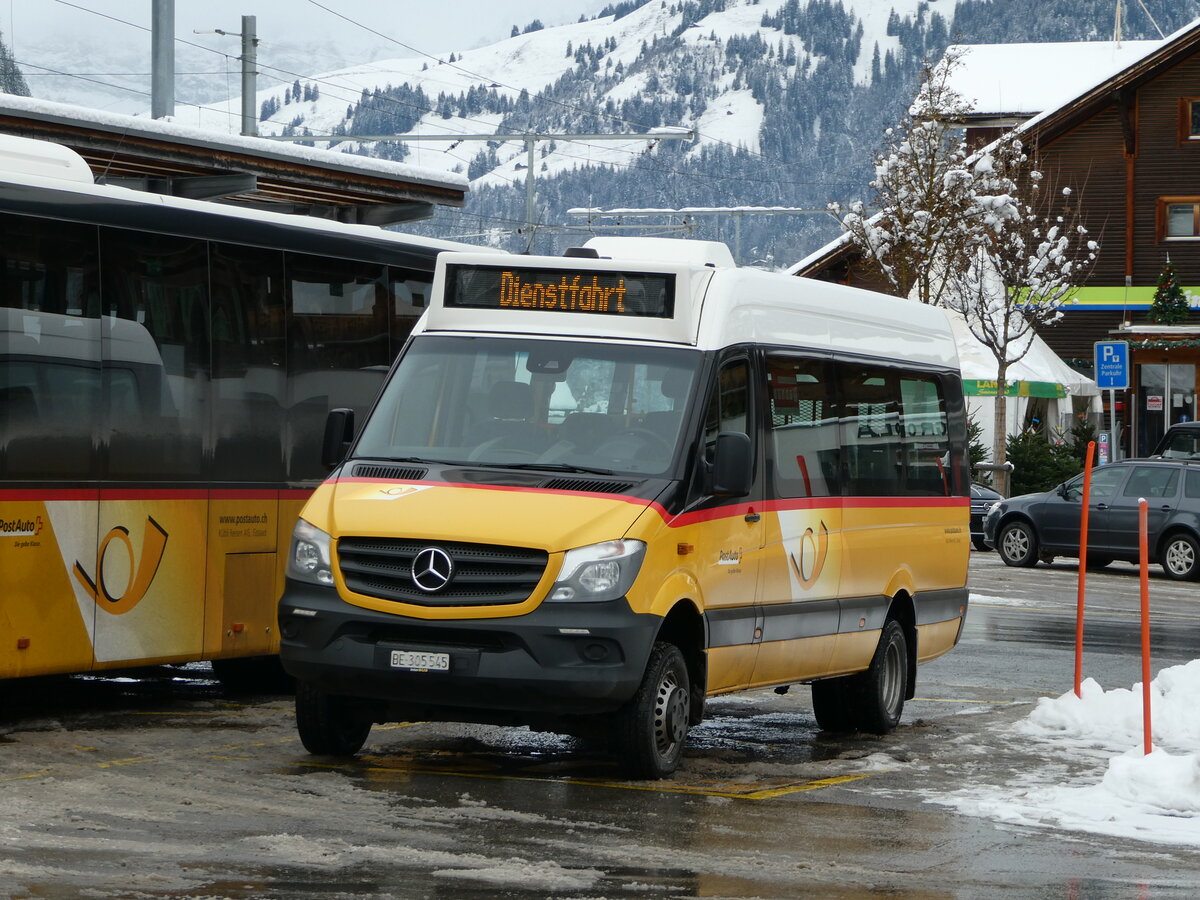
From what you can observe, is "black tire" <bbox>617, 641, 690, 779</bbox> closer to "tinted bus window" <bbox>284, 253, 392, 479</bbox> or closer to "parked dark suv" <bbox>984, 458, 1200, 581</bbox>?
"tinted bus window" <bbox>284, 253, 392, 479</bbox>

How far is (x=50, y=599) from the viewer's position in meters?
11.0

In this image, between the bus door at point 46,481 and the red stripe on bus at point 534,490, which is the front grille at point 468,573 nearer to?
the red stripe on bus at point 534,490

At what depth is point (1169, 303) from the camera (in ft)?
170

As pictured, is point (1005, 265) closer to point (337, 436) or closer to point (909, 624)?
point (909, 624)

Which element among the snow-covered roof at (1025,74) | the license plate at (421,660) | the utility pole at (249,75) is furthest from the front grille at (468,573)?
the snow-covered roof at (1025,74)

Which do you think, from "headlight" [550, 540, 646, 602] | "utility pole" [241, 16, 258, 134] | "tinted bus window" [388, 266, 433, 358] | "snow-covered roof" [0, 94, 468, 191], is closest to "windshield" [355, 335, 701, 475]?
"headlight" [550, 540, 646, 602]

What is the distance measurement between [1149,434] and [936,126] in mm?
18297

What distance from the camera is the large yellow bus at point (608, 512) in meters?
9.26

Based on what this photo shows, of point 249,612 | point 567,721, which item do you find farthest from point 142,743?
point 567,721

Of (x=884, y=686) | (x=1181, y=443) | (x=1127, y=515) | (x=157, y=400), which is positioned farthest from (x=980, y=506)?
(x=157, y=400)

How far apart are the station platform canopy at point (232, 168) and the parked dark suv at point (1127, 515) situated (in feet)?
40.9

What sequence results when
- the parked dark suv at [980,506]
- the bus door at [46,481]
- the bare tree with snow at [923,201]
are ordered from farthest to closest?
the bare tree with snow at [923,201] → the parked dark suv at [980,506] → the bus door at [46,481]

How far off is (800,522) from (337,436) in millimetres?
2587

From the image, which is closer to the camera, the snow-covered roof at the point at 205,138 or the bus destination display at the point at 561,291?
the bus destination display at the point at 561,291
